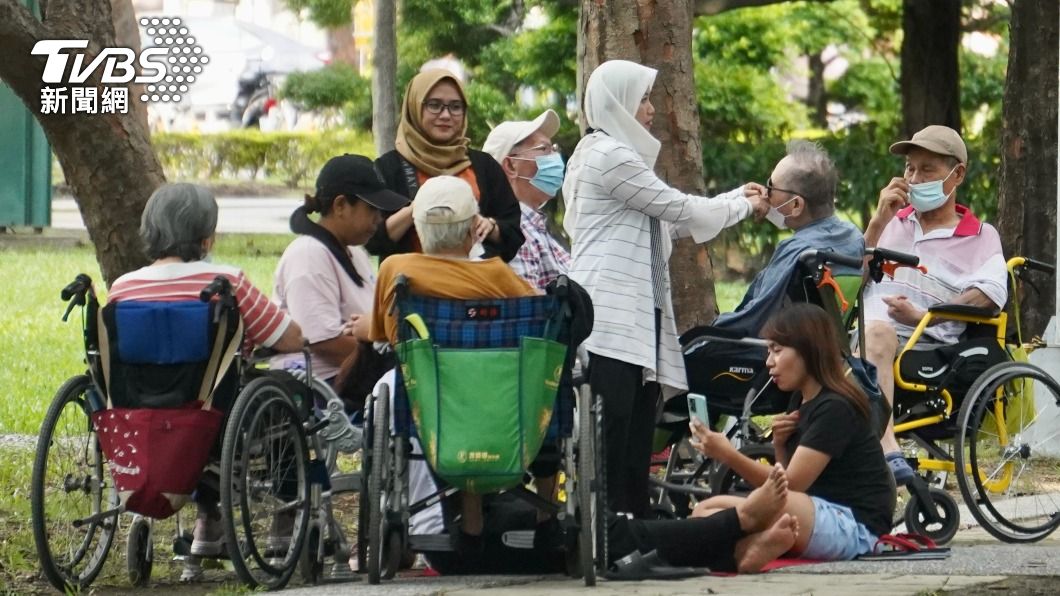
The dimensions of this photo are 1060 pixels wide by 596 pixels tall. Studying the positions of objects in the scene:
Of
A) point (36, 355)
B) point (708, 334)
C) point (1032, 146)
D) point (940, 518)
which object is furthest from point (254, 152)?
point (940, 518)

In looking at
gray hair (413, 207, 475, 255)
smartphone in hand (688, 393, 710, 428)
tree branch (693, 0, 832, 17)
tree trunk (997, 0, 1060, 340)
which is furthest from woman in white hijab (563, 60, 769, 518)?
tree branch (693, 0, 832, 17)

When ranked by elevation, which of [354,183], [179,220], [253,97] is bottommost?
[179,220]

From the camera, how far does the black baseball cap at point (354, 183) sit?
6805 millimetres

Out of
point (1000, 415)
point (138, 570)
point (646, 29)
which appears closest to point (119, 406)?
point (138, 570)

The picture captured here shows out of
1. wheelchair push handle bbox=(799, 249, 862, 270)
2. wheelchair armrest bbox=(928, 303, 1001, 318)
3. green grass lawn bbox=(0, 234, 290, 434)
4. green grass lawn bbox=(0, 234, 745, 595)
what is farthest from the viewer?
green grass lawn bbox=(0, 234, 290, 434)

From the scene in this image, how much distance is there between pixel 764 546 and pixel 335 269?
1692 mm

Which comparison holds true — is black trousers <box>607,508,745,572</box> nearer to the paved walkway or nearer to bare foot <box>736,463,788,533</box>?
bare foot <box>736,463,788,533</box>

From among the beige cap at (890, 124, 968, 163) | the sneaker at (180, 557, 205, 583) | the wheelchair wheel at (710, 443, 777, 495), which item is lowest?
the sneaker at (180, 557, 205, 583)

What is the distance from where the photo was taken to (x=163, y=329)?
20.2ft

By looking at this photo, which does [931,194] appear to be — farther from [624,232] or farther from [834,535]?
[834,535]

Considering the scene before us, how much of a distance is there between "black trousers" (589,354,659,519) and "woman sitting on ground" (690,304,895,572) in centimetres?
32

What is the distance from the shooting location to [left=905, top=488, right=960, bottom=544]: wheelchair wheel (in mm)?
7320

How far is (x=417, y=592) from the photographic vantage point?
5.98m

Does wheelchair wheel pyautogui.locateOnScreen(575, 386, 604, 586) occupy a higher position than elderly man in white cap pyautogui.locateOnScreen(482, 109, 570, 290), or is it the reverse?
elderly man in white cap pyautogui.locateOnScreen(482, 109, 570, 290)
